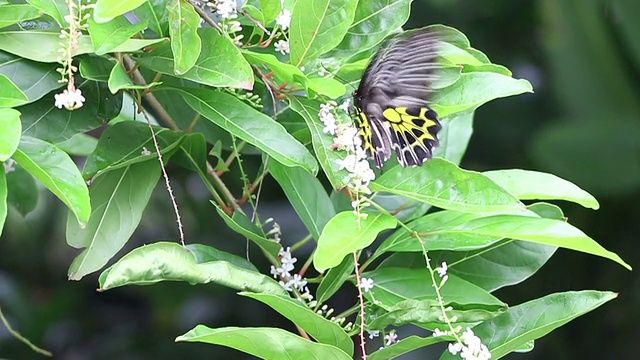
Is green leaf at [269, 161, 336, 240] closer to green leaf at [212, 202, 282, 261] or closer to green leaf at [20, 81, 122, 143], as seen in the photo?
green leaf at [212, 202, 282, 261]

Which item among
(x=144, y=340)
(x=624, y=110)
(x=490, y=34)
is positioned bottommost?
(x=144, y=340)

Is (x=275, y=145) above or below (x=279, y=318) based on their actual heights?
above

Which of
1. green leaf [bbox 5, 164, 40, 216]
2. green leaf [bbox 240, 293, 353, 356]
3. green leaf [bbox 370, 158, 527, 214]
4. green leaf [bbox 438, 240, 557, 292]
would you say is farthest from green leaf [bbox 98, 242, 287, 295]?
green leaf [bbox 5, 164, 40, 216]

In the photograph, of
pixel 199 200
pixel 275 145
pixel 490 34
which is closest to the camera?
pixel 275 145

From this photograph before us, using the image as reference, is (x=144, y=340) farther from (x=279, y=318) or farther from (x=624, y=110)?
(x=624, y=110)

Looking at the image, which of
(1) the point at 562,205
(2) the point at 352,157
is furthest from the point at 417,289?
(1) the point at 562,205

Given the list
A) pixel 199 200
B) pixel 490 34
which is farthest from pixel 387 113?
pixel 490 34

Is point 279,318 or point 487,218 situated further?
point 279,318

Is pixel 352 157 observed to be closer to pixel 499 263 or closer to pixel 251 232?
pixel 251 232
